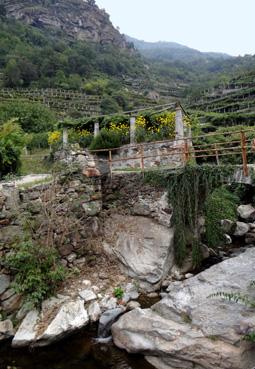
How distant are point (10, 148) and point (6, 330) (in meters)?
6.69

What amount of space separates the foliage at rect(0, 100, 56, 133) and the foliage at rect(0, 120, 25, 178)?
78.1ft

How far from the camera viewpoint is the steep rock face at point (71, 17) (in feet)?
404

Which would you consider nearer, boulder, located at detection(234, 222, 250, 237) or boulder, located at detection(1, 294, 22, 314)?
boulder, located at detection(1, 294, 22, 314)

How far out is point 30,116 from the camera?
120 ft

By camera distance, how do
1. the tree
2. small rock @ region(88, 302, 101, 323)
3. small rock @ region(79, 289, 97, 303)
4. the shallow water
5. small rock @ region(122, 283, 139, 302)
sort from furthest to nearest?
the tree, small rock @ region(122, 283, 139, 302), small rock @ region(79, 289, 97, 303), small rock @ region(88, 302, 101, 323), the shallow water

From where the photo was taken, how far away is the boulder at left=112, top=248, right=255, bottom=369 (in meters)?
5.80

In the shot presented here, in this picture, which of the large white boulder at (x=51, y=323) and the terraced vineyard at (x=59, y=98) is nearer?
the large white boulder at (x=51, y=323)

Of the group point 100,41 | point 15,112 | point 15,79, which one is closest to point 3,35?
point 15,79

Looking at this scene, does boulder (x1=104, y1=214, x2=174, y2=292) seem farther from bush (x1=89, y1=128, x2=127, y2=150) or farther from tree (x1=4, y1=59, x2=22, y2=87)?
tree (x1=4, y1=59, x2=22, y2=87)

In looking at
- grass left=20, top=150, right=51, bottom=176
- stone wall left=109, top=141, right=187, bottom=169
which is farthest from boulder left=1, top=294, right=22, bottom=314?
stone wall left=109, top=141, right=187, bottom=169

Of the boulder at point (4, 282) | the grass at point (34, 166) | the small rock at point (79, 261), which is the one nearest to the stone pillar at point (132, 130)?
the grass at point (34, 166)

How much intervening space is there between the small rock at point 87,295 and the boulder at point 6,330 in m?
1.71

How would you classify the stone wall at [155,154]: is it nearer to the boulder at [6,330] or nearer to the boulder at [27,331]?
the boulder at [27,331]

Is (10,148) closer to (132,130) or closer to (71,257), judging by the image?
(71,257)
